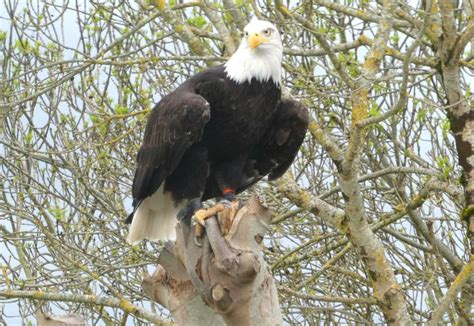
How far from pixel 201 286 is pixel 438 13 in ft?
8.49

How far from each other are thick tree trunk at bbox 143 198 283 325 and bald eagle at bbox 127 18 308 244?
1261 millimetres

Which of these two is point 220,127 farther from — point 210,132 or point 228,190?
point 228,190

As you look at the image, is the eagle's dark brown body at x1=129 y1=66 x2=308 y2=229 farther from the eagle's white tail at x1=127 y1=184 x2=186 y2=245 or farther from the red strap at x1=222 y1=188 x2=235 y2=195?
the eagle's white tail at x1=127 y1=184 x2=186 y2=245

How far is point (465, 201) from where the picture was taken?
543 cm

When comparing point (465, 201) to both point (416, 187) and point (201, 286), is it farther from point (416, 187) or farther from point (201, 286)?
point (416, 187)

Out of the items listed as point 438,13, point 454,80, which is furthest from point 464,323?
point 438,13

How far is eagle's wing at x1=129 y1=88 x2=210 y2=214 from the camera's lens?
207 inches

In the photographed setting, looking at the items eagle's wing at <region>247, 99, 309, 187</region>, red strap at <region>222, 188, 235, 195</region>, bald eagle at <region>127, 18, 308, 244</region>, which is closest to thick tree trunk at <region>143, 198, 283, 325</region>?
bald eagle at <region>127, 18, 308, 244</region>

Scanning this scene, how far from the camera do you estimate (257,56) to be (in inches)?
217

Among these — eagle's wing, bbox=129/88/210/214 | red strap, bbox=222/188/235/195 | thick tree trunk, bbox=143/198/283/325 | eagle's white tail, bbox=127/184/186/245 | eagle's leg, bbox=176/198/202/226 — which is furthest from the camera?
eagle's white tail, bbox=127/184/186/245

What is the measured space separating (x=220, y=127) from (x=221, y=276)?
1.90 meters

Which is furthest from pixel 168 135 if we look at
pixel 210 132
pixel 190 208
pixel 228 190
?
pixel 228 190

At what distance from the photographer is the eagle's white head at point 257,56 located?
543 cm

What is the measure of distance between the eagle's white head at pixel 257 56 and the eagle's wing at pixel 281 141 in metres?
0.22
